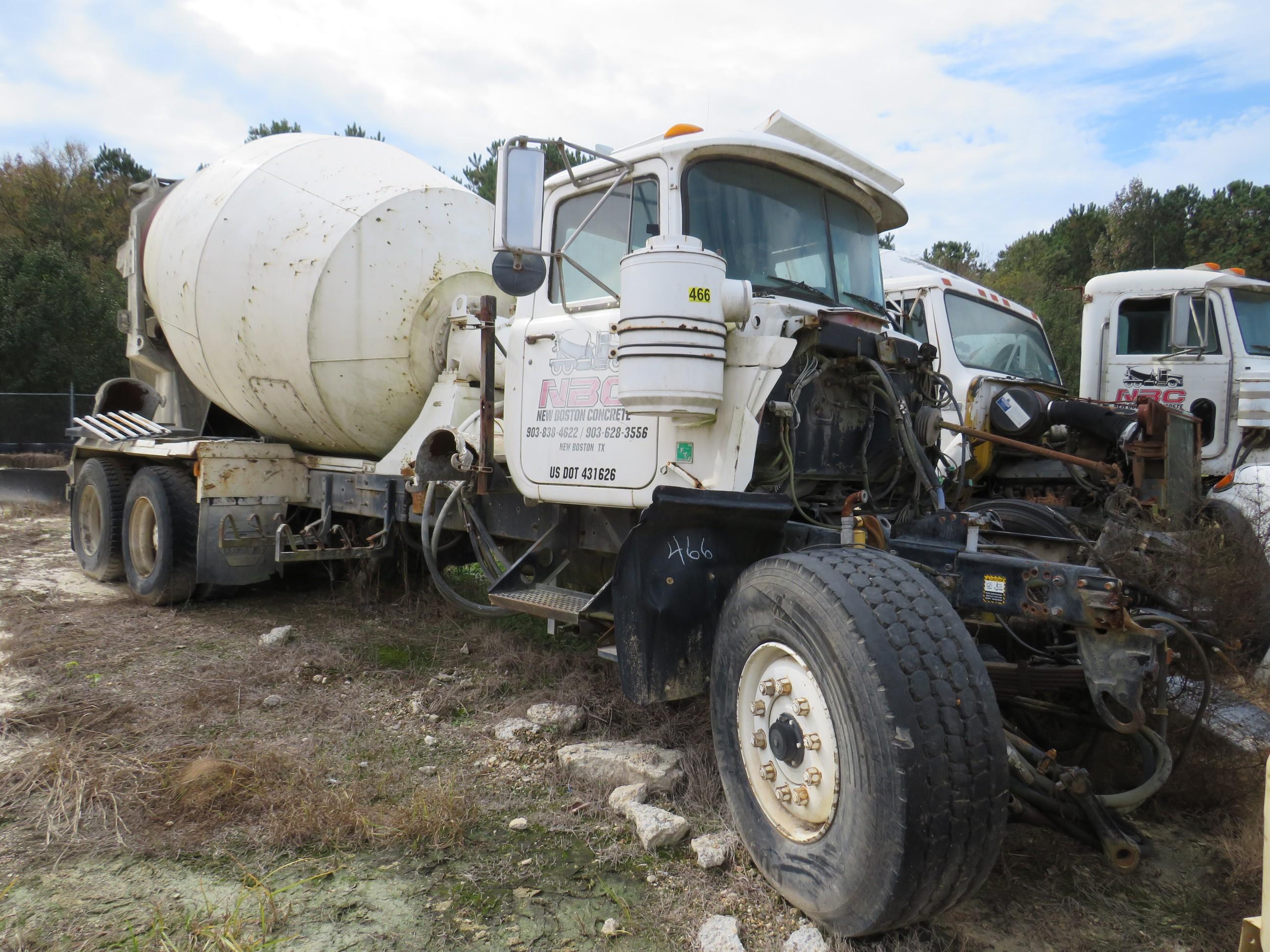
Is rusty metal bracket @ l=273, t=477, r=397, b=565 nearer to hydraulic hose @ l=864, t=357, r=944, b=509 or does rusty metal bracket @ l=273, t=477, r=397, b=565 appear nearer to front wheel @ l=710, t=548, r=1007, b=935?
hydraulic hose @ l=864, t=357, r=944, b=509

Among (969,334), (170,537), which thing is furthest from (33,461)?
(969,334)

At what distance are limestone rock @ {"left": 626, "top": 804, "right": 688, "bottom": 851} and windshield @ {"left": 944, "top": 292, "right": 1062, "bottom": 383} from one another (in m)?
4.67

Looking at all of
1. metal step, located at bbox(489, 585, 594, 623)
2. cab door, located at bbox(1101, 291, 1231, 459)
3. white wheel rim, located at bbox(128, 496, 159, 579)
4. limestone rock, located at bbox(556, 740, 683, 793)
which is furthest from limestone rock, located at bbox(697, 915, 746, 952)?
cab door, located at bbox(1101, 291, 1231, 459)

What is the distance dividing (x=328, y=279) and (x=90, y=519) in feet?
13.0

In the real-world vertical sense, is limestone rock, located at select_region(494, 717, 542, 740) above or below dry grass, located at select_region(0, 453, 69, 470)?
below

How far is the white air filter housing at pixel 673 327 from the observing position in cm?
322

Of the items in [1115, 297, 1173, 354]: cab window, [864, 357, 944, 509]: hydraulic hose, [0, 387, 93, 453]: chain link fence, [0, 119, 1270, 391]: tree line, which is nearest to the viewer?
[864, 357, 944, 509]: hydraulic hose

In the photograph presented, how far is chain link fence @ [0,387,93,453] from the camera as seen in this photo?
17062 millimetres

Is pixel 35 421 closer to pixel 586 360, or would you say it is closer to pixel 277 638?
pixel 277 638

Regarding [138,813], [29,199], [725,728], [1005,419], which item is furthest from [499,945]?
[29,199]

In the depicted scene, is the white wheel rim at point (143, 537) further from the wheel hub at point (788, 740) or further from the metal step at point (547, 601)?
the wheel hub at point (788, 740)

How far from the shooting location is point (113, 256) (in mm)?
29062

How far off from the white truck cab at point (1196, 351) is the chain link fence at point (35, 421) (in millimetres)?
16875

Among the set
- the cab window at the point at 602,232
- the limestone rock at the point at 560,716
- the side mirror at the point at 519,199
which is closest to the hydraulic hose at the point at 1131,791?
the limestone rock at the point at 560,716
